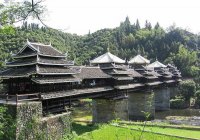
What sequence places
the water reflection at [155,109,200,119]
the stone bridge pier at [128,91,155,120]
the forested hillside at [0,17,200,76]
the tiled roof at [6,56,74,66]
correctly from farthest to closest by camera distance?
the forested hillside at [0,17,200,76], the water reflection at [155,109,200,119], the stone bridge pier at [128,91,155,120], the tiled roof at [6,56,74,66]

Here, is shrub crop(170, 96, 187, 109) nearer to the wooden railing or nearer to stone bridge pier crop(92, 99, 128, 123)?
stone bridge pier crop(92, 99, 128, 123)

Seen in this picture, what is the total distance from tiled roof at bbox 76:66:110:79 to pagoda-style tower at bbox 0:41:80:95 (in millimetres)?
5515

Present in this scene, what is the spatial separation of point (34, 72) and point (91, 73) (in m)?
11.8

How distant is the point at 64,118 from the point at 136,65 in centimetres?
2844

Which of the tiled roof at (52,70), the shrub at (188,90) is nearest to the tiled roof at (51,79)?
the tiled roof at (52,70)

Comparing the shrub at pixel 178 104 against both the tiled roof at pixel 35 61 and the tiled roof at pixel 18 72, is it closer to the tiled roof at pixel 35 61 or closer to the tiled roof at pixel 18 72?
the tiled roof at pixel 35 61

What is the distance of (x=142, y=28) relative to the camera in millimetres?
130750

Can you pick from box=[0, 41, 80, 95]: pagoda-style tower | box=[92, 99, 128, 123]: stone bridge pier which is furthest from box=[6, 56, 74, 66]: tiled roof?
box=[92, 99, 128, 123]: stone bridge pier

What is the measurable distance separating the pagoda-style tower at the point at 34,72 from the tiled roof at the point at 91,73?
18.1 feet

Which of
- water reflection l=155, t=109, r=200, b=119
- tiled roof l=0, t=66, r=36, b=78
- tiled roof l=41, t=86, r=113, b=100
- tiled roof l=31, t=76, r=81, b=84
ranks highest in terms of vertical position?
tiled roof l=0, t=66, r=36, b=78

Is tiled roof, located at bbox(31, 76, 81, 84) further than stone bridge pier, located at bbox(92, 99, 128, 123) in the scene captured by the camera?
No

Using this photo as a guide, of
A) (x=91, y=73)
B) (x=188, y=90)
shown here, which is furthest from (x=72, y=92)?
(x=188, y=90)

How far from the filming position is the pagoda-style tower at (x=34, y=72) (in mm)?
21516

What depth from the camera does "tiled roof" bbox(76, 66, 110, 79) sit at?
1191 inches
